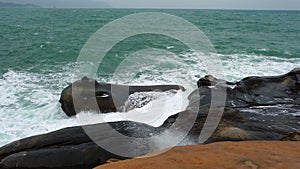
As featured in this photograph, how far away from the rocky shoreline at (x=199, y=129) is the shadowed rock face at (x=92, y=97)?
88.9 inches

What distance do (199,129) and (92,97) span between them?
4.07 metres

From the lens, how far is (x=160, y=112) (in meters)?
Answer: 7.89

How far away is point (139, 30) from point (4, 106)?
20520mm

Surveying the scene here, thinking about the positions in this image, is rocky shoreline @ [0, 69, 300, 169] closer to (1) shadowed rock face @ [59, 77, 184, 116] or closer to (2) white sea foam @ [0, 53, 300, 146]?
(2) white sea foam @ [0, 53, 300, 146]

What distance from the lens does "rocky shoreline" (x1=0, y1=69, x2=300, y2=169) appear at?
4514mm

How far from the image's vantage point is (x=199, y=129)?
17.5ft

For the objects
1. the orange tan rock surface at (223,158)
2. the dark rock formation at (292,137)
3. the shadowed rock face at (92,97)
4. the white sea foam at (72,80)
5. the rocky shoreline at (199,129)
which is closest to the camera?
the orange tan rock surface at (223,158)

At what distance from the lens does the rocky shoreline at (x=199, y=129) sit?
451 cm

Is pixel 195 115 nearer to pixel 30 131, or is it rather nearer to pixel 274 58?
pixel 30 131

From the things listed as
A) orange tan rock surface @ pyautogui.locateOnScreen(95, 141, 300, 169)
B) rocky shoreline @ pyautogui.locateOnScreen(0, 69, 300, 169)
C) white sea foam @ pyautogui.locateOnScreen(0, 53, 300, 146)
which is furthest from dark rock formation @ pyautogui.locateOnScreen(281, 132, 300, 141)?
white sea foam @ pyautogui.locateOnScreen(0, 53, 300, 146)

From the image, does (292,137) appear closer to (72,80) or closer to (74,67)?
(72,80)

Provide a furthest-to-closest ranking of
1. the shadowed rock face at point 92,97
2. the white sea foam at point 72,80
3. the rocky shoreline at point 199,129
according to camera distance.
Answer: the shadowed rock face at point 92,97
the white sea foam at point 72,80
the rocky shoreline at point 199,129

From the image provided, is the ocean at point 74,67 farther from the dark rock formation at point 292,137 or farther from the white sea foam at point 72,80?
the dark rock formation at point 292,137

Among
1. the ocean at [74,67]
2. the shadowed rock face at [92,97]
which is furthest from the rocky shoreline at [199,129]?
the shadowed rock face at [92,97]
